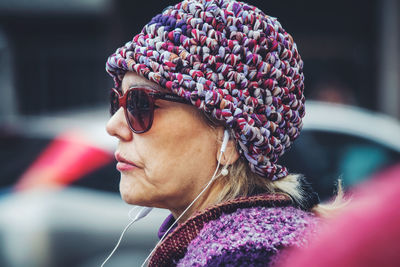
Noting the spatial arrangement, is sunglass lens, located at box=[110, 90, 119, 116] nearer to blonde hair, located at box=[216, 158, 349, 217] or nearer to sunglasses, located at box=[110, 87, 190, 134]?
sunglasses, located at box=[110, 87, 190, 134]

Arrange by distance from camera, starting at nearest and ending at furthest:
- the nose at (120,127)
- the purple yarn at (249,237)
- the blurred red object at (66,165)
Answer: the purple yarn at (249,237) → the nose at (120,127) → the blurred red object at (66,165)

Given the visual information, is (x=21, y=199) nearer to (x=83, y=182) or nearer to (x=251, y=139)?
(x=83, y=182)

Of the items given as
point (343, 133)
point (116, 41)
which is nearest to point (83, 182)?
point (343, 133)

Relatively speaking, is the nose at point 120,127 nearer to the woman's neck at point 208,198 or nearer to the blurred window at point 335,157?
the woman's neck at point 208,198

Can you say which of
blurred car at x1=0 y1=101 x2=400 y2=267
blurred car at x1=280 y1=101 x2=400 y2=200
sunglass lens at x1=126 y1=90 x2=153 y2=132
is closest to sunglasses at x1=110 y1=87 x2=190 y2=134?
sunglass lens at x1=126 y1=90 x2=153 y2=132

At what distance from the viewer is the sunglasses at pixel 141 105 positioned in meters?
1.78

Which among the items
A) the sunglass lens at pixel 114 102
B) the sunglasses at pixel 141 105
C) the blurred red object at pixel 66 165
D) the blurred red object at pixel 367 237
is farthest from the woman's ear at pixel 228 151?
the blurred red object at pixel 66 165

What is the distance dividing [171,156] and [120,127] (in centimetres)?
22

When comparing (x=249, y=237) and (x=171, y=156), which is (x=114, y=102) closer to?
(x=171, y=156)

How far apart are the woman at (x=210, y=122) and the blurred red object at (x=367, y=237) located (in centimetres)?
87

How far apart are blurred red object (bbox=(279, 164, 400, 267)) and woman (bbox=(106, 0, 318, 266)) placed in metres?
0.87

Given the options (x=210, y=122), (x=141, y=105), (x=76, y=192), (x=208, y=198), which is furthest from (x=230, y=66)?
(x=76, y=192)

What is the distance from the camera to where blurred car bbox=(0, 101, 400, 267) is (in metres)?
3.73

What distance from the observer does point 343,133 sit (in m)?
4.62
